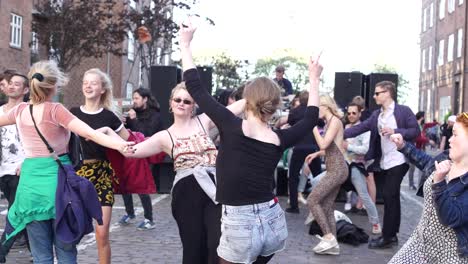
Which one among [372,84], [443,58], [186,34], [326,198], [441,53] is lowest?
[326,198]

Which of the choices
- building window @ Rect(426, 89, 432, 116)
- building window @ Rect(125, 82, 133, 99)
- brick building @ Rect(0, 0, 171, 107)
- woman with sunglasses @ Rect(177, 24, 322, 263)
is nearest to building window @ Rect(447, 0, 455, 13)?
building window @ Rect(426, 89, 432, 116)

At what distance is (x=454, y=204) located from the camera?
383 centimetres

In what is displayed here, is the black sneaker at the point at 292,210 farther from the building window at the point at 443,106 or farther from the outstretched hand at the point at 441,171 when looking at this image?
the building window at the point at 443,106

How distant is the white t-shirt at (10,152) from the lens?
7.28 m

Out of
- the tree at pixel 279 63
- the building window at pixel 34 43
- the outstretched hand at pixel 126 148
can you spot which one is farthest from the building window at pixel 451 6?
the outstretched hand at pixel 126 148

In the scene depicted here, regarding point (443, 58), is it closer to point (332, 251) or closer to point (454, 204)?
point (332, 251)

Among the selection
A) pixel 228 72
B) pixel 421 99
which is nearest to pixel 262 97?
pixel 228 72

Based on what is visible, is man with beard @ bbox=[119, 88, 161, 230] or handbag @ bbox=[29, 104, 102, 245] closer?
handbag @ bbox=[29, 104, 102, 245]

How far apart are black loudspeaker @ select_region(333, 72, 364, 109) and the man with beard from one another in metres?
4.74

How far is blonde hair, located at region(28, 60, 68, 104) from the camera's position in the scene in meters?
4.68

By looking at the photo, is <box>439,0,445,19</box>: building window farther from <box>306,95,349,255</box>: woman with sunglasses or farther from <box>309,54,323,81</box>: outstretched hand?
<box>309,54,323,81</box>: outstretched hand

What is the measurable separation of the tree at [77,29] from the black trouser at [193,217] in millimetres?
23325

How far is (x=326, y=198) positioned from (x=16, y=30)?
82.1ft

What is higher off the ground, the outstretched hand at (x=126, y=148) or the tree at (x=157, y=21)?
the tree at (x=157, y=21)
